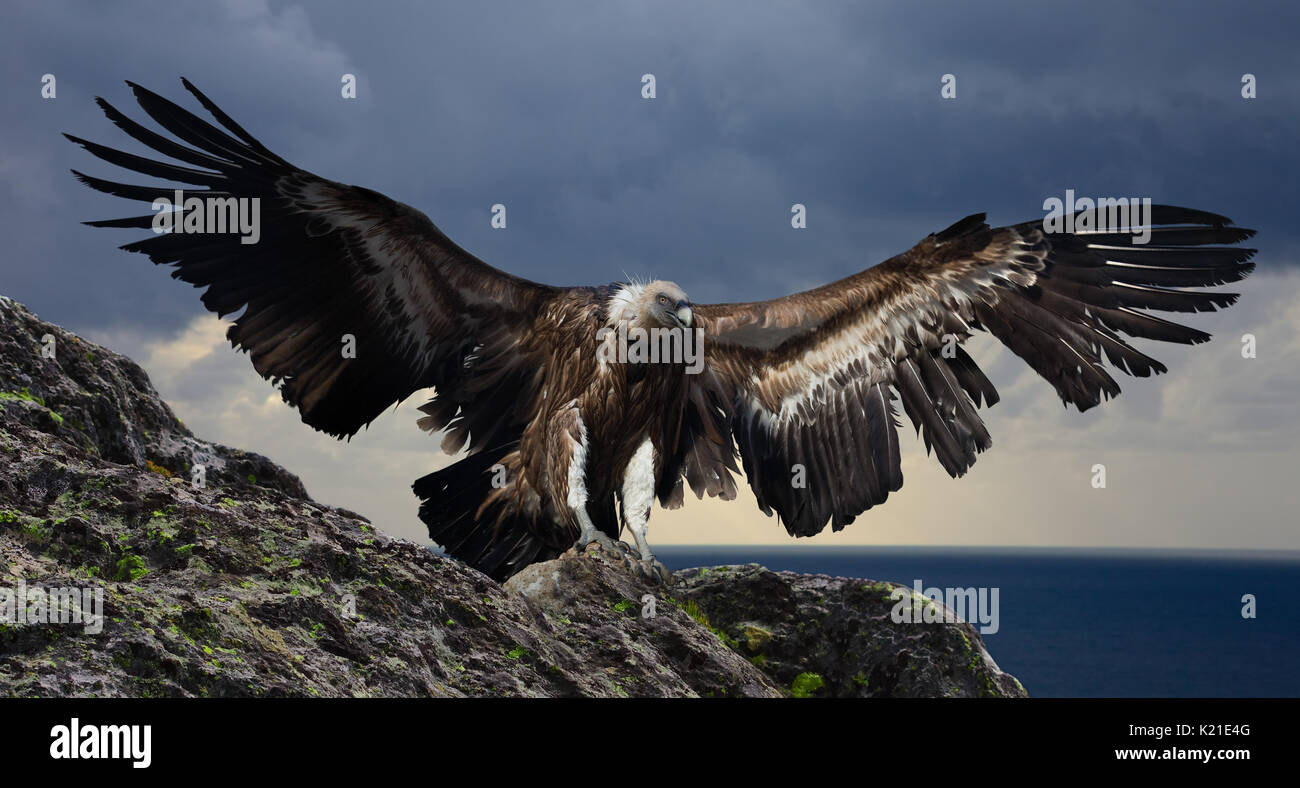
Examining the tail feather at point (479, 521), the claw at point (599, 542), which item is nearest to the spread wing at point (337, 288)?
the tail feather at point (479, 521)

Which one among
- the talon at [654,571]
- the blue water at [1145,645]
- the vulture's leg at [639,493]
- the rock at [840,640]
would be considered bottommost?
the blue water at [1145,645]

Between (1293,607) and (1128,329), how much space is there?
211939 mm

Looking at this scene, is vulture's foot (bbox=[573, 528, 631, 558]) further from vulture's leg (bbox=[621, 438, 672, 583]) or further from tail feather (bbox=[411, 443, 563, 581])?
tail feather (bbox=[411, 443, 563, 581])

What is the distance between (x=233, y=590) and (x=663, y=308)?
173 inches

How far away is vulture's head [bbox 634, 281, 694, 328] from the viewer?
23.9ft

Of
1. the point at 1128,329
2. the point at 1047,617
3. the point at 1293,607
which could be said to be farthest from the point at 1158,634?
the point at 1128,329

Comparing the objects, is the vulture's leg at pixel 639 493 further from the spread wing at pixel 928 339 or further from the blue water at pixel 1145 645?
the blue water at pixel 1145 645

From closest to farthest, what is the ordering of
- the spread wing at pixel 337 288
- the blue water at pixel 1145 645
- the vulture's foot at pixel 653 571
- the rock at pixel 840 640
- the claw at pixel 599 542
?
the vulture's foot at pixel 653 571 < the claw at pixel 599 542 < the spread wing at pixel 337 288 < the rock at pixel 840 640 < the blue water at pixel 1145 645

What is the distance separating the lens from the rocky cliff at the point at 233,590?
9.41 feet

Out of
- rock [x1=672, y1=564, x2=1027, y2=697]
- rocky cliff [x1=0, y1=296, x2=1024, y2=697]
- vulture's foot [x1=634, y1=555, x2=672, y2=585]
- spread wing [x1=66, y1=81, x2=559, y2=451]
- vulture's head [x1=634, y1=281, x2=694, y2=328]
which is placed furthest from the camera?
vulture's head [x1=634, y1=281, x2=694, y2=328]

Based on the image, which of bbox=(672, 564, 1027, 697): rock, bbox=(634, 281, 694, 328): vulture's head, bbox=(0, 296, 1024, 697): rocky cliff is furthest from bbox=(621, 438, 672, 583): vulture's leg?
bbox=(634, 281, 694, 328): vulture's head

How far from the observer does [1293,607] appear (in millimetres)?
179750

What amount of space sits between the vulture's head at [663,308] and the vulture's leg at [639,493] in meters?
0.91

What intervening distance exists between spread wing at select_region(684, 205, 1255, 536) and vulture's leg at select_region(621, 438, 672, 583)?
746 mm
